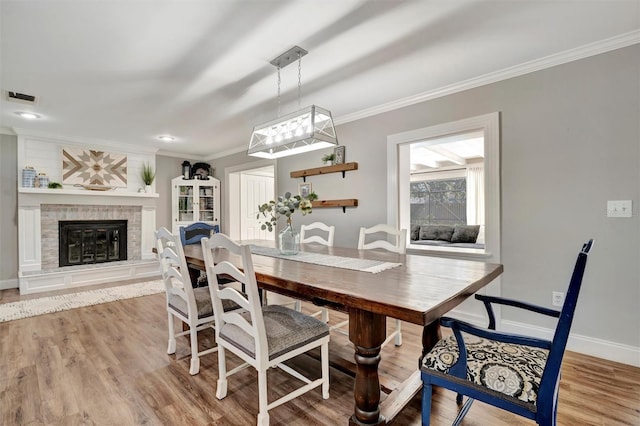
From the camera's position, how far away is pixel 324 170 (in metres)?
3.89

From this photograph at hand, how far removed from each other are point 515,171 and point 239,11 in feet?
7.98

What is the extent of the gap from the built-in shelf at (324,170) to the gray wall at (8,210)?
4009 millimetres

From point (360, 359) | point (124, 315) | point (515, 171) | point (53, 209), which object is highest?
point (515, 171)

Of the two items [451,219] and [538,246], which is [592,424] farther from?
[451,219]

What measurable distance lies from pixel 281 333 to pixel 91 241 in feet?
16.2

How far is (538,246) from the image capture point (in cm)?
247

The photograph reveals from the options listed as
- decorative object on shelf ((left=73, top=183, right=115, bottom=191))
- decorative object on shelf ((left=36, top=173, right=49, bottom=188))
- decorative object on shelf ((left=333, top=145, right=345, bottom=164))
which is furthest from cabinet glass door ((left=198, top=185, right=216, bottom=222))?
decorative object on shelf ((left=333, top=145, right=345, bottom=164))

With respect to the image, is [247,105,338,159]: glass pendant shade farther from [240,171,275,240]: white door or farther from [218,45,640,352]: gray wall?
[240,171,275,240]: white door

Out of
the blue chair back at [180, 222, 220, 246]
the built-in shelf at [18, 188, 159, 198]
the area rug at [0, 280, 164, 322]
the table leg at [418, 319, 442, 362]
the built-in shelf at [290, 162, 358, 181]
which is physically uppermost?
the built-in shelf at [290, 162, 358, 181]

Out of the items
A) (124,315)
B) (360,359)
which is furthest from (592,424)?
(124,315)

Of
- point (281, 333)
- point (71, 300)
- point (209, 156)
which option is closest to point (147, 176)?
point (209, 156)

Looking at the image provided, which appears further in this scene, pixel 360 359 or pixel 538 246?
pixel 538 246

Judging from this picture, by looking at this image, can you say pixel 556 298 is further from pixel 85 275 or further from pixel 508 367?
pixel 85 275

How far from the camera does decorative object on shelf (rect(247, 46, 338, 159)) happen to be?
2162 mm
